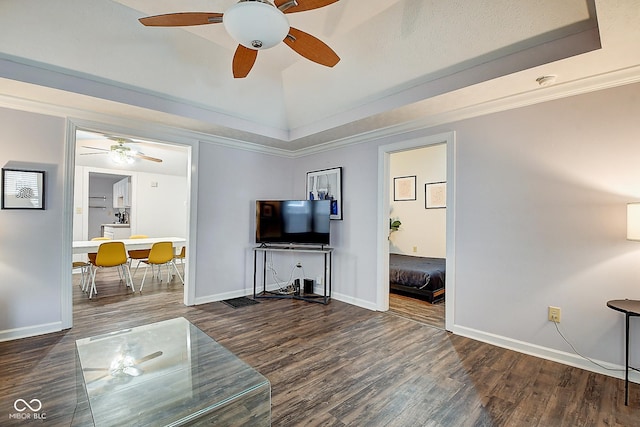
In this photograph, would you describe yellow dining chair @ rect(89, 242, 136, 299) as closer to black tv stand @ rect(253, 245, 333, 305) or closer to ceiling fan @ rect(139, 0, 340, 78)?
black tv stand @ rect(253, 245, 333, 305)

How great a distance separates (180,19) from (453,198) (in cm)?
286

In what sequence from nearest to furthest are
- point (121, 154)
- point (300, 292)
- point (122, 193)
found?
1. point (300, 292)
2. point (121, 154)
3. point (122, 193)

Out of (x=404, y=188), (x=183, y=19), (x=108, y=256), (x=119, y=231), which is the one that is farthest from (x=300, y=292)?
(x=119, y=231)

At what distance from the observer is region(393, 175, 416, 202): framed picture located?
6.38 m

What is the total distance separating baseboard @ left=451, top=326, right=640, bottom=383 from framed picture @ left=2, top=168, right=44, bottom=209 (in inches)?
177

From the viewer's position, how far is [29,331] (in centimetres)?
295

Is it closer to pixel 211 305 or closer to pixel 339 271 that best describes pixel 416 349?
pixel 339 271

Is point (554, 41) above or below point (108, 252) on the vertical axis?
above

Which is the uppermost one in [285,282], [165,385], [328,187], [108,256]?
[328,187]

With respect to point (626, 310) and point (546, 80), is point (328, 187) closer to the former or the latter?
point (546, 80)

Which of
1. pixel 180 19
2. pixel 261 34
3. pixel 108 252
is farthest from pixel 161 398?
pixel 108 252

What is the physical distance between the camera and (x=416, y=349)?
Result: 275 centimetres

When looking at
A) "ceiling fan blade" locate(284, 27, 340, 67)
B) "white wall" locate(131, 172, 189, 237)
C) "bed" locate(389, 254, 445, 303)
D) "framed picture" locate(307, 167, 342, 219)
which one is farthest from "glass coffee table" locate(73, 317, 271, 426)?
"white wall" locate(131, 172, 189, 237)

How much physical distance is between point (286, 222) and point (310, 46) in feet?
8.92
